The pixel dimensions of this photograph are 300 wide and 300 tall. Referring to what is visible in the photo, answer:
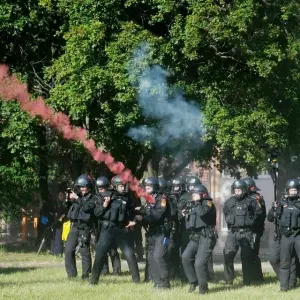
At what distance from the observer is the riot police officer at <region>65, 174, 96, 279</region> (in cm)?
1733

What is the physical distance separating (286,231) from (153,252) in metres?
2.43

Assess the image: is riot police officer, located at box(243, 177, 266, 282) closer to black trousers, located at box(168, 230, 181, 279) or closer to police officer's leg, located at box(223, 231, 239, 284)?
police officer's leg, located at box(223, 231, 239, 284)

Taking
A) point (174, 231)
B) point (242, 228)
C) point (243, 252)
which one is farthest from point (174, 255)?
point (242, 228)

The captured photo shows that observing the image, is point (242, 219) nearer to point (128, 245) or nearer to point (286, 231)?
point (286, 231)

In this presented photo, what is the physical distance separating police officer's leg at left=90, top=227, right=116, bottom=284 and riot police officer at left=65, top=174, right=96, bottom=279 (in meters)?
1.01

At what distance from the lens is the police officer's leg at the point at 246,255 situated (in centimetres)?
1672

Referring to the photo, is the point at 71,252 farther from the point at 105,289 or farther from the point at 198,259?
the point at 198,259

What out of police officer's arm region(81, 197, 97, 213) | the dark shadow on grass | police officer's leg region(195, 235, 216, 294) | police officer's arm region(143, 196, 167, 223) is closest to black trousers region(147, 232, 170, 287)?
police officer's arm region(143, 196, 167, 223)

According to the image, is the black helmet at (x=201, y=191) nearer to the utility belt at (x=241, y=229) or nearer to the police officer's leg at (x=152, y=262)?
the police officer's leg at (x=152, y=262)

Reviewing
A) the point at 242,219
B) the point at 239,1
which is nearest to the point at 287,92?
the point at 239,1

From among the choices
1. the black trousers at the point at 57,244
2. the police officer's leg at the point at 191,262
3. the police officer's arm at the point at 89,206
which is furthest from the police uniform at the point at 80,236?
the black trousers at the point at 57,244

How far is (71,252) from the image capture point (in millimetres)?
17484

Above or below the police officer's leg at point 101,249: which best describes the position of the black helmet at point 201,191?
above

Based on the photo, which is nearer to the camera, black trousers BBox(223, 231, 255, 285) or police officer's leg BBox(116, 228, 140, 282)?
police officer's leg BBox(116, 228, 140, 282)
